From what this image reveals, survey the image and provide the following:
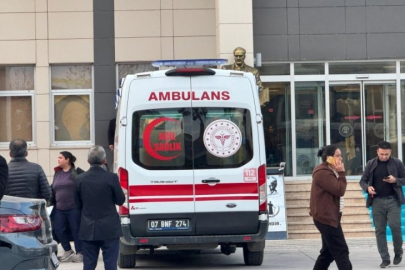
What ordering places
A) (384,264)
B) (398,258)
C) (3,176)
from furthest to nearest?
(398,258) → (384,264) → (3,176)

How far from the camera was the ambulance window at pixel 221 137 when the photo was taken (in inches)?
481

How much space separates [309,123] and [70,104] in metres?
5.38

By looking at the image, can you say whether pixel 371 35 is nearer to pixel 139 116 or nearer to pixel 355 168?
pixel 355 168

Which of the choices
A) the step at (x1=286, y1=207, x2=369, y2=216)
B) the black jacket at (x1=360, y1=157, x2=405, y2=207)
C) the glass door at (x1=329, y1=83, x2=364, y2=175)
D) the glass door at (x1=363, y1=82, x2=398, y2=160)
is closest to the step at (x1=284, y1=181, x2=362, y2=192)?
the step at (x1=286, y1=207, x2=369, y2=216)

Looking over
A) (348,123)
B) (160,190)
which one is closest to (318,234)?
(348,123)

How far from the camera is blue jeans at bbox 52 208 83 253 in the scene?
14.2 m

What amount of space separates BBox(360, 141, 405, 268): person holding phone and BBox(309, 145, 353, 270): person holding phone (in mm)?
→ 2727

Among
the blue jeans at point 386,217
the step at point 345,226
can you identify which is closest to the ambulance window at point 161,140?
the blue jeans at point 386,217

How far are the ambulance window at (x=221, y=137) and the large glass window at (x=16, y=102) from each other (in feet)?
27.8

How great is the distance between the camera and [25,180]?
486 inches

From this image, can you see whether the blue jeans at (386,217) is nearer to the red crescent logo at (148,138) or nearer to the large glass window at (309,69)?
Result: the red crescent logo at (148,138)

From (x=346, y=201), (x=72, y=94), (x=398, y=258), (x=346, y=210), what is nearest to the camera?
(x=398, y=258)

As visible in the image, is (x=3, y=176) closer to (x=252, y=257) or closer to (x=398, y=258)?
(x=252, y=257)

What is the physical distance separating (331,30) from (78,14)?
5.59 m
